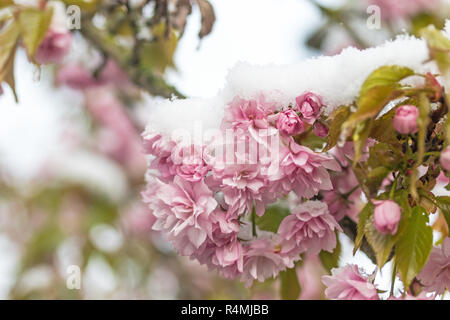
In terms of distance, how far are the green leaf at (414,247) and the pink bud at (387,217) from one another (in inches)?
1.6

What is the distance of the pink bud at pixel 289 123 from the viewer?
2.28 feet

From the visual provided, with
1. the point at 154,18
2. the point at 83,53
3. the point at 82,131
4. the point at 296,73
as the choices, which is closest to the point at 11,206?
the point at 82,131

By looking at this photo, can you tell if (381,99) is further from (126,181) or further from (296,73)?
(126,181)

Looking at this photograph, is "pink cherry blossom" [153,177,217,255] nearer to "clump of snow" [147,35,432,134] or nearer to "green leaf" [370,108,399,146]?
"clump of snow" [147,35,432,134]

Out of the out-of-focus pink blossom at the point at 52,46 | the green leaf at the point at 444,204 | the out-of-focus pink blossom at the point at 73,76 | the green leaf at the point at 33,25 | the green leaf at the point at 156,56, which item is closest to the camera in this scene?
the green leaf at the point at 444,204

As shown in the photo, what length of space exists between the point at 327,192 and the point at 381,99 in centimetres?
34

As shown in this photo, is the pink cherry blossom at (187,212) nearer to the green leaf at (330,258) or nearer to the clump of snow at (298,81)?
the clump of snow at (298,81)

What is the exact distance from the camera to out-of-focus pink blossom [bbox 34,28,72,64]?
122 centimetres

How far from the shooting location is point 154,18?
124cm

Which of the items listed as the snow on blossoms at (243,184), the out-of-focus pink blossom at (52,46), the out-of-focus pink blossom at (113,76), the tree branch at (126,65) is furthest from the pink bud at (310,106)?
the out-of-focus pink blossom at (113,76)

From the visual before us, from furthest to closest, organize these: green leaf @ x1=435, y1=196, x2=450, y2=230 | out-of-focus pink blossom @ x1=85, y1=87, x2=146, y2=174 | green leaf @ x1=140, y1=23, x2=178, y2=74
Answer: out-of-focus pink blossom @ x1=85, y1=87, x2=146, y2=174
green leaf @ x1=140, y1=23, x2=178, y2=74
green leaf @ x1=435, y1=196, x2=450, y2=230

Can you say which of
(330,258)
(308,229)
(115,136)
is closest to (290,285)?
(330,258)

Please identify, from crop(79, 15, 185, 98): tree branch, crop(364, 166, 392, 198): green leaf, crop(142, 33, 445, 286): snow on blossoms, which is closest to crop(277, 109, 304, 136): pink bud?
crop(142, 33, 445, 286): snow on blossoms

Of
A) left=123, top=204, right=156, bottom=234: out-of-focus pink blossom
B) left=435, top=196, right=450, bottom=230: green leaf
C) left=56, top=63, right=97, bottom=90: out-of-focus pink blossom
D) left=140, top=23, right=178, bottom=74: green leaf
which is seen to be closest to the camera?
left=435, top=196, right=450, bottom=230: green leaf
